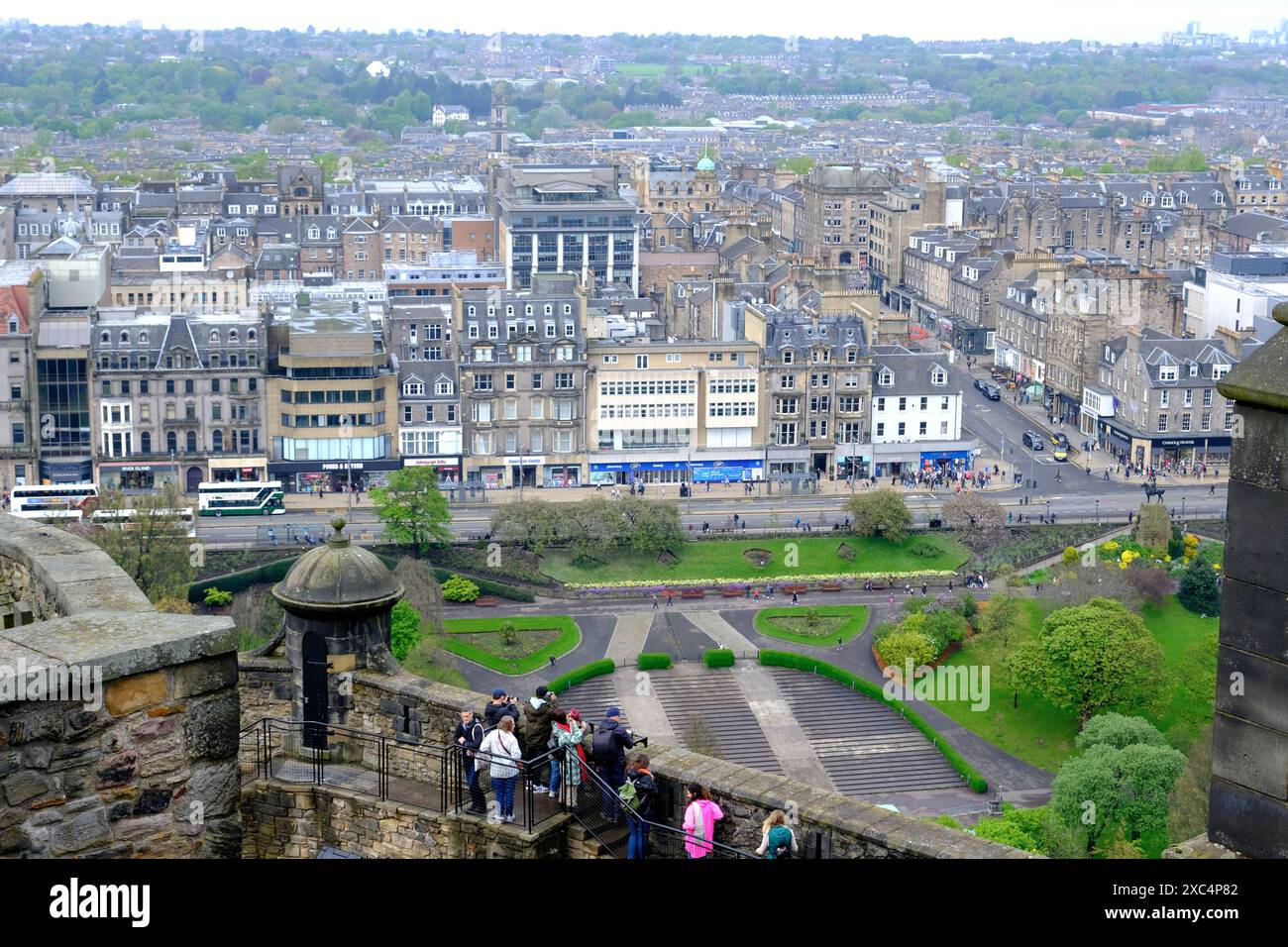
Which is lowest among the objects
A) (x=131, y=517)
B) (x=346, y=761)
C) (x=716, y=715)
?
(x=716, y=715)

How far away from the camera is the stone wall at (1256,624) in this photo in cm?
979

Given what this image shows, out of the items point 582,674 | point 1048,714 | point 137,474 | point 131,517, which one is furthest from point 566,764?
point 137,474

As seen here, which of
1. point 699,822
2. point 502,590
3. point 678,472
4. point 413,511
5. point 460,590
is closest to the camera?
point 699,822

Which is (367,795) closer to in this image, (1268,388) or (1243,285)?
(1268,388)

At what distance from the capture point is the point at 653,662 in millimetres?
59469

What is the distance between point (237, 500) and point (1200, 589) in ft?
114

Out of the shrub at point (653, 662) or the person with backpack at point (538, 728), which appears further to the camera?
the shrub at point (653, 662)

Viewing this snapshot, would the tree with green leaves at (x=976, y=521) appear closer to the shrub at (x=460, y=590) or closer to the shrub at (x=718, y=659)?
the shrub at (x=718, y=659)

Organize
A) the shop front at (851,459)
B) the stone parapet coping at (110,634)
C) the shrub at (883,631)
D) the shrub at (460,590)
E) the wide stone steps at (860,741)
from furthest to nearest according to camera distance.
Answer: the shop front at (851,459)
the shrub at (460,590)
the shrub at (883,631)
the wide stone steps at (860,741)
the stone parapet coping at (110,634)

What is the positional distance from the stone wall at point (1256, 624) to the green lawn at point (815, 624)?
170ft

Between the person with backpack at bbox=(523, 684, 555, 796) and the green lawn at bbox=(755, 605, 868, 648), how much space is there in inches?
1875

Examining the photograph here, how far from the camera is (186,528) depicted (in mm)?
66500

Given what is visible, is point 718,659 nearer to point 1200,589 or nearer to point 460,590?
point 460,590

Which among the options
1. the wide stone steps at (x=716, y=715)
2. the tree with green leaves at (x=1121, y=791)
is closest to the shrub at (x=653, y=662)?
the wide stone steps at (x=716, y=715)
